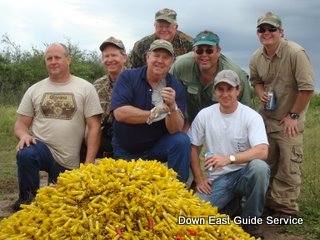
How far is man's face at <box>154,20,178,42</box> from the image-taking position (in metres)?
5.77

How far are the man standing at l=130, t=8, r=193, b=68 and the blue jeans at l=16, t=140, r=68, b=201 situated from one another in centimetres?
165

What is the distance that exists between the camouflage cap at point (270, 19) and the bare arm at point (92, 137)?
1.82 metres

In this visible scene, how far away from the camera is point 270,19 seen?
16.1ft

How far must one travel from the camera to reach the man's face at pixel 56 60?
4961 millimetres

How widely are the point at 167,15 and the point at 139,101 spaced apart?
1.43 meters

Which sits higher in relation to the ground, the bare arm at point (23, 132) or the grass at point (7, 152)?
the bare arm at point (23, 132)

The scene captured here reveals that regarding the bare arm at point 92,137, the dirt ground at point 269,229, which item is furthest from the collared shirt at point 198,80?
the dirt ground at point 269,229

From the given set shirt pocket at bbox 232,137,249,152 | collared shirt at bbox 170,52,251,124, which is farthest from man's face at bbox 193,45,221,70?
shirt pocket at bbox 232,137,249,152

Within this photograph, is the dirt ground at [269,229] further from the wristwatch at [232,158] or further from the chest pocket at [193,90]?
the chest pocket at [193,90]

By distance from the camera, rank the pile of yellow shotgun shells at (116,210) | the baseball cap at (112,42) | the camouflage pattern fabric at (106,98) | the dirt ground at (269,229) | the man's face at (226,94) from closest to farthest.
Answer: the pile of yellow shotgun shells at (116,210)
the man's face at (226,94)
the dirt ground at (269,229)
the baseball cap at (112,42)
the camouflage pattern fabric at (106,98)

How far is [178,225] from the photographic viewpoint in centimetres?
319

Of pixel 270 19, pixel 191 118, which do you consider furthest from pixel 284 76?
pixel 191 118

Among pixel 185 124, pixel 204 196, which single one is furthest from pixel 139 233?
pixel 185 124

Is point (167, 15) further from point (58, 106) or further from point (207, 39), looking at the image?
point (58, 106)
